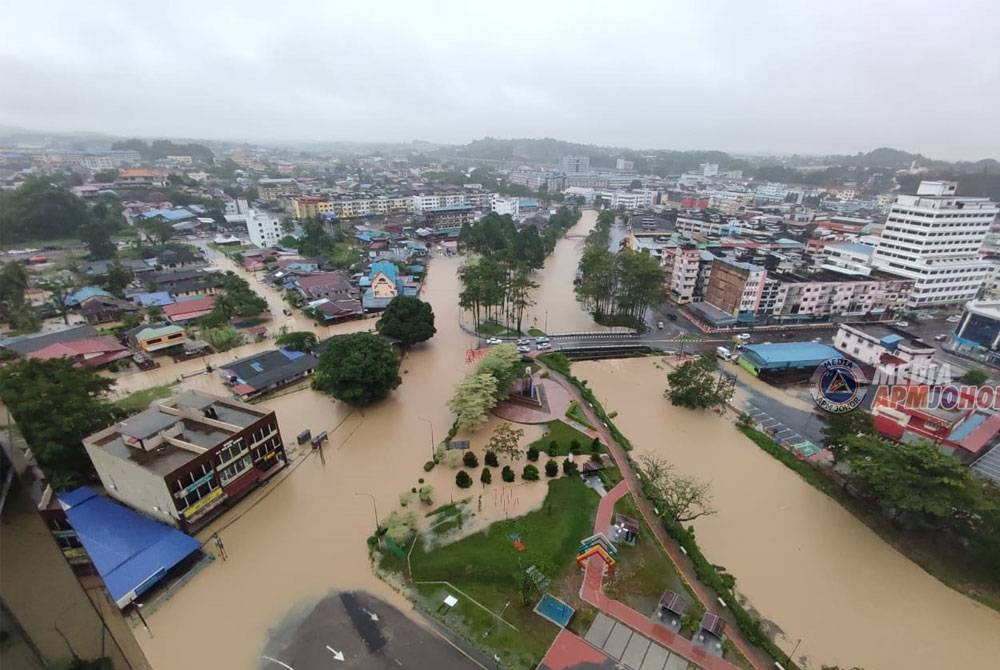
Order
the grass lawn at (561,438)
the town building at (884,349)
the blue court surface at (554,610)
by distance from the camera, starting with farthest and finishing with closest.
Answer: the town building at (884,349) < the grass lawn at (561,438) < the blue court surface at (554,610)

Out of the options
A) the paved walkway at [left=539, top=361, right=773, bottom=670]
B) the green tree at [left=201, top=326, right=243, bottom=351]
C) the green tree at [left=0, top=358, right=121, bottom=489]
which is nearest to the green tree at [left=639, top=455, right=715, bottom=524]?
the paved walkway at [left=539, top=361, right=773, bottom=670]

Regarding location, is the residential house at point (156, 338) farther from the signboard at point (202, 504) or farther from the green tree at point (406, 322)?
the signboard at point (202, 504)

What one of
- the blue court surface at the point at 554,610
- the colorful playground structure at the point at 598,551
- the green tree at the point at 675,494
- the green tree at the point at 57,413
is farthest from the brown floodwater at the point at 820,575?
the green tree at the point at 57,413

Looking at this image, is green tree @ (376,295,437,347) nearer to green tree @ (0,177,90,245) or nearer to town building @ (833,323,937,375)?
town building @ (833,323,937,375)

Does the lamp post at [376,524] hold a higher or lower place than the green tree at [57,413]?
lower

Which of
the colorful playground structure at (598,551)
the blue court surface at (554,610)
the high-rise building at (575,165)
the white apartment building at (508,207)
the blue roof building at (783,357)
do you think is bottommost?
the blue court surface at (554,610)
